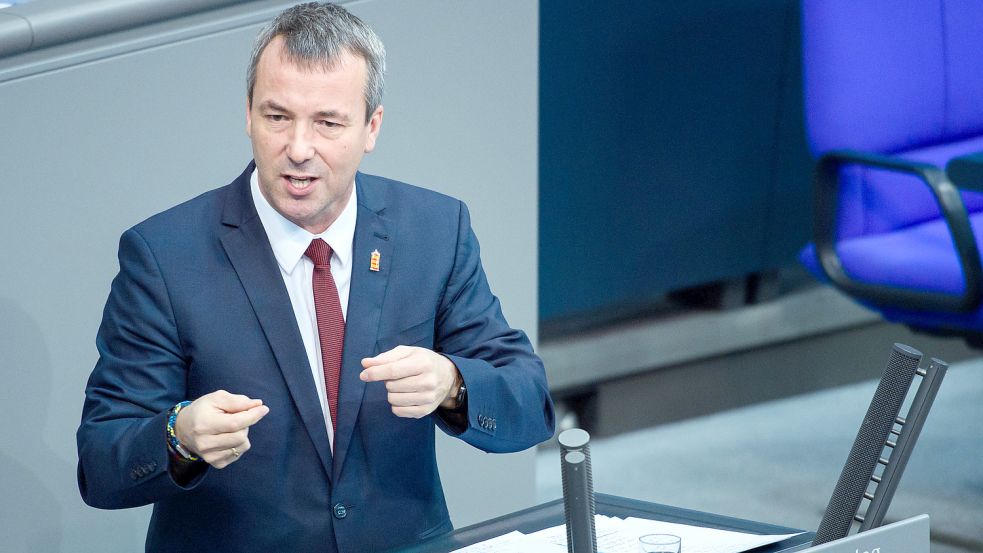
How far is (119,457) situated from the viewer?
1.94m

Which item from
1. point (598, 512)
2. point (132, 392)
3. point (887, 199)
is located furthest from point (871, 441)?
point (887, 199)

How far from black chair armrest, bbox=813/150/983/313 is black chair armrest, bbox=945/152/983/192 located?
0.13 meters

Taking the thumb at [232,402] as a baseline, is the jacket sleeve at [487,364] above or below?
below

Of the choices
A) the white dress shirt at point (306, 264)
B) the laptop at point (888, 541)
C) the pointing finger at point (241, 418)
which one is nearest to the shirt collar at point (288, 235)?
the white dress shirt at point (306, 264)

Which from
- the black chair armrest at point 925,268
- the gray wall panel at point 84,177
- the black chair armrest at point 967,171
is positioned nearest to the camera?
the gray wall panel at point 84,177

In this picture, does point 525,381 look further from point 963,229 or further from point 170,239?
point 963,229

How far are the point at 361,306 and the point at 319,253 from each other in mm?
93

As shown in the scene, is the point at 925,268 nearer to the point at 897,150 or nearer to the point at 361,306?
the point at 897,150

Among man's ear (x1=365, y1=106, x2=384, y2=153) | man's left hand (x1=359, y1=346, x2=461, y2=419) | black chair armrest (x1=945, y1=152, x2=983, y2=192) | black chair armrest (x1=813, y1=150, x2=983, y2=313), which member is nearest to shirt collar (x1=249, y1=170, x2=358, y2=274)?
man's ear (x1=365, y1=106, x2=384, y2=153)

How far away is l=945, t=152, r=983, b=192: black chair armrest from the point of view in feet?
10.7

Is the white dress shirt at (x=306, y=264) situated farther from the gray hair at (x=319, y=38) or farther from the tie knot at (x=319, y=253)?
the gray hair at (x=319, y=38)

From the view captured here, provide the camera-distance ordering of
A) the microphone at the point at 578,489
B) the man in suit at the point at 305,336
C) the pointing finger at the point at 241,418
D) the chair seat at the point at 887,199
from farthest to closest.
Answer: the chair seat at the point at 887,199 → the man in suit at the point at 305,336 → the pointing finger at the point at 241,418 → the microphone at the point at 578,489

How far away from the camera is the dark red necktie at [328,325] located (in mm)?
2129

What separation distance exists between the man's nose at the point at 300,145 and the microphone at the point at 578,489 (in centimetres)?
66
